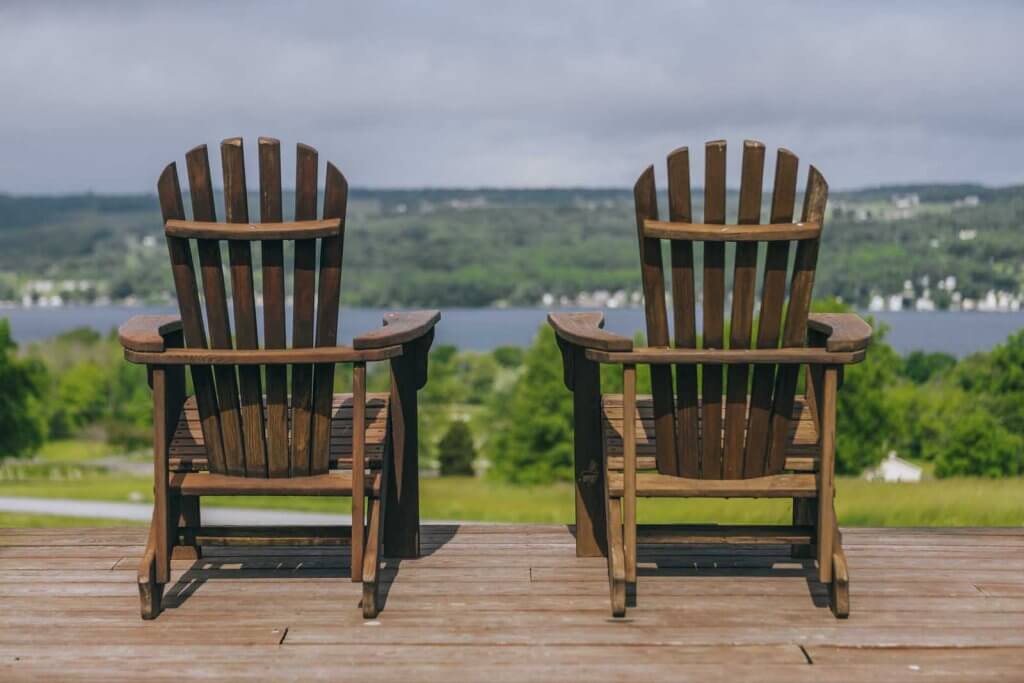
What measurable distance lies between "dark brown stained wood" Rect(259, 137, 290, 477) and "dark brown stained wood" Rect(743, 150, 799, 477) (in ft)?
5.02

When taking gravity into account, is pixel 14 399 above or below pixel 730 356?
below

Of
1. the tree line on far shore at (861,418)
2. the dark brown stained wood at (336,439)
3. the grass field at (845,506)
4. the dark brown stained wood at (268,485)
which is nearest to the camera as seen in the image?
the dark brown stained wood at (268,485)

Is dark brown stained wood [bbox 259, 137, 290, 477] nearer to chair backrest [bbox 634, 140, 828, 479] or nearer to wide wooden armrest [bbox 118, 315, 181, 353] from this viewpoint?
wide wooden armrest [bbox 118, 315, 181, 353]

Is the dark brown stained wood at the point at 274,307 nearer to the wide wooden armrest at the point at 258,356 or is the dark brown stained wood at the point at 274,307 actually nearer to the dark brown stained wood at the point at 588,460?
the wide wooden armrest at the point at 258,356

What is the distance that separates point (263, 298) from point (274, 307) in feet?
0.18

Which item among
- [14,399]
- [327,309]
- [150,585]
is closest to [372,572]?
[150,585]

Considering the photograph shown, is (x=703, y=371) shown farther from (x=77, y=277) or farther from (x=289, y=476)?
(x=77, y=277)

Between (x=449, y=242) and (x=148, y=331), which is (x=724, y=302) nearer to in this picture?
(x=148, y=331)

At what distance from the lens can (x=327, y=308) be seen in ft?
11.3

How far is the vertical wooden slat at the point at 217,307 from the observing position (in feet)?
11.1

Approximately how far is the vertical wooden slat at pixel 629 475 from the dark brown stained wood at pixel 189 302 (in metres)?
1.35

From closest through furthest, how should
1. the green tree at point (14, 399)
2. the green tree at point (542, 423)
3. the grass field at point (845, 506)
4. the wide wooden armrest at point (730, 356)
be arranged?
1. the wide wooden armrest at point (730, 356)
2. the grass field at point (845, 506)
3. the green tree at point (542, 423)
4. the green tree at point (14, 399)

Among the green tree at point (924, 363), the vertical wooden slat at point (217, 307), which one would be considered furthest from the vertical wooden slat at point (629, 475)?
the green tree at point (924, 363)

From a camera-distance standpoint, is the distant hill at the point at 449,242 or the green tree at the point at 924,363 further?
the distant hill at the point at 449,242
